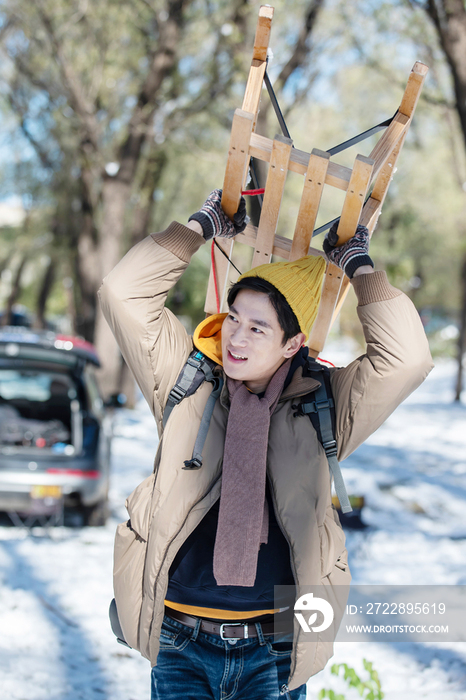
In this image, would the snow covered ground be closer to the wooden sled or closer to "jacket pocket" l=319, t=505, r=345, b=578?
"jacket pocket" l=319, t=505, r=345, b=578

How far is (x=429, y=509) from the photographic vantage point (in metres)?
6.51

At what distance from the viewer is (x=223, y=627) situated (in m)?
1.89

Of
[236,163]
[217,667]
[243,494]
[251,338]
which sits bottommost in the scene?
[217,667]

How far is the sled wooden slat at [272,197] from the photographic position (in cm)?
218

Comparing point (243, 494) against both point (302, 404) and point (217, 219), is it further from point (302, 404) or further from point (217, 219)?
point (217, 219)

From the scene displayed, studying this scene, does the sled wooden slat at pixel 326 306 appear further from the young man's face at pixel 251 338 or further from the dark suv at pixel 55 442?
the dark suv at pixel 55 442

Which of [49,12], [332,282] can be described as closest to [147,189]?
[49,12]

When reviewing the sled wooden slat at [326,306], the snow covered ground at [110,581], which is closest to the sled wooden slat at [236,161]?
the sled wooden slat at [326,306]

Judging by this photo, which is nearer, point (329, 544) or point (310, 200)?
point (329, 544)

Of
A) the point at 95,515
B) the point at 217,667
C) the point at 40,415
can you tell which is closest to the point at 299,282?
the point at 217,667

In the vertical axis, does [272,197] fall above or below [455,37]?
below

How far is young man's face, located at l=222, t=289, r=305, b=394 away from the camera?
195 centimetres

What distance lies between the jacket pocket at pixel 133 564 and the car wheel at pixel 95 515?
3.96 meters

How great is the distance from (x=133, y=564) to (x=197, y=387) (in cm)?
57
